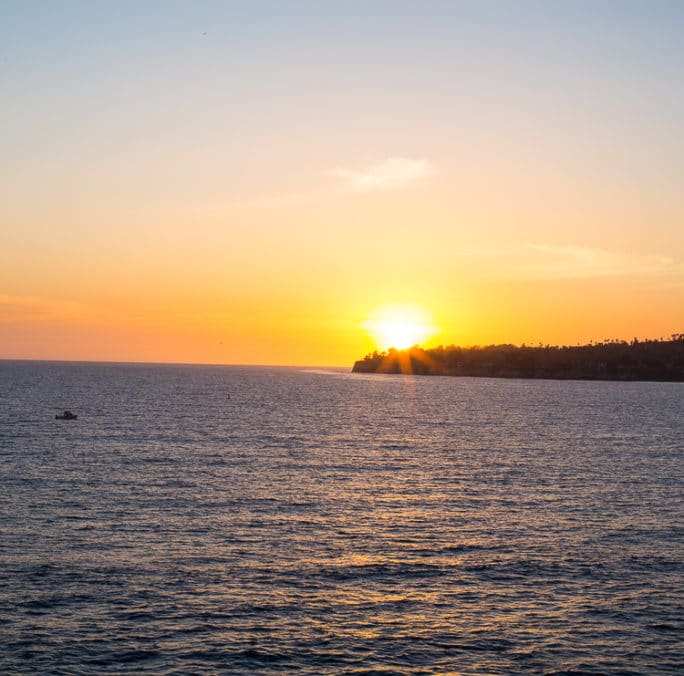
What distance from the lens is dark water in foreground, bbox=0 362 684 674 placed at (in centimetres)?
3006

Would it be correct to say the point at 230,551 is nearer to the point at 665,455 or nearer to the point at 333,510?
the point at 333,510

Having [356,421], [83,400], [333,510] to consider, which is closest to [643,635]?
[333,510]

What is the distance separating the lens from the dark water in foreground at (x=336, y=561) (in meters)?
30.1

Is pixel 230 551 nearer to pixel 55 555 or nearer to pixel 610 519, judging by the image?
pixel 55 555

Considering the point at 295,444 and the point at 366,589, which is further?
the point at 295,444

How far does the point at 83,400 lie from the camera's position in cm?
17288

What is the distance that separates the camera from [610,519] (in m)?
52.8

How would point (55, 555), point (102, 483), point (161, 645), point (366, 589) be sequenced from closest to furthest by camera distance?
point (161, 645) → point (366, 589) → point (55, 555) → point (102, 483)

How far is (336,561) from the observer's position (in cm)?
4150

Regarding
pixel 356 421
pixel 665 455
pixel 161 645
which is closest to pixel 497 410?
pixel 356 421

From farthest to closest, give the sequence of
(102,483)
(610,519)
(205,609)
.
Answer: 1. (102,483)
2. (610,519)
3. (205,609)

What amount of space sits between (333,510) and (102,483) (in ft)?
65.7

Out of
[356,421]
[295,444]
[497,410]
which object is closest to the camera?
[295,444]

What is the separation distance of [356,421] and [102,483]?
253 ft
